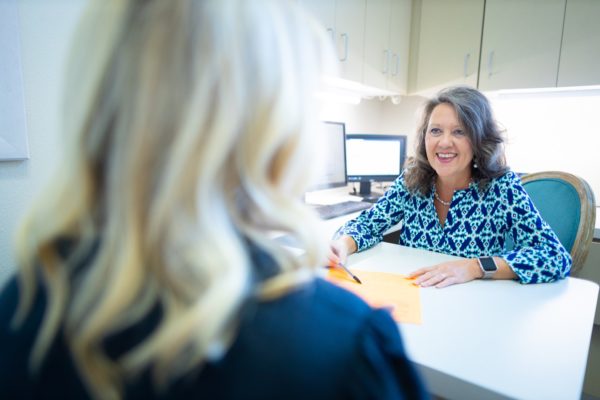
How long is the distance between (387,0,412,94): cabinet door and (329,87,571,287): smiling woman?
1082 millimetres

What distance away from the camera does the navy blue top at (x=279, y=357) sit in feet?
1.01

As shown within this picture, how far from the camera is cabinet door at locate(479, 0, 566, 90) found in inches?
83.1

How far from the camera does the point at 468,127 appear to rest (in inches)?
53.1

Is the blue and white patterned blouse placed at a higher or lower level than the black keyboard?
higher

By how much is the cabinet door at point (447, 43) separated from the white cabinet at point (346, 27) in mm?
681

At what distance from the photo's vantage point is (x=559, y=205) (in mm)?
1410

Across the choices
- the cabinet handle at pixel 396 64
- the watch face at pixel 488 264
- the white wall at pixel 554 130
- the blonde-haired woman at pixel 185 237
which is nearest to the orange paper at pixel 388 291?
the watch face at pixel 488 264

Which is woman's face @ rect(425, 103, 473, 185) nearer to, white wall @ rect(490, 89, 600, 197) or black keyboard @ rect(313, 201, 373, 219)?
black keyboard @ rect(313, 201, 373, 219)

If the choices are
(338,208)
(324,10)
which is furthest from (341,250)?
(324,10)

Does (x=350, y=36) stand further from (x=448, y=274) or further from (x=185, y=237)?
(x=185, y=237)

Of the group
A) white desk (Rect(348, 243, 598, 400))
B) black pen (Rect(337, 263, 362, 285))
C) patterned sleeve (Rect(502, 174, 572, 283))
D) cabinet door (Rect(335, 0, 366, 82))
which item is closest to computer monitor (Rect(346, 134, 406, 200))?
cabinet door (Rect(335, 0, 366, 82))

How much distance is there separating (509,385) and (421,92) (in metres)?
2.38

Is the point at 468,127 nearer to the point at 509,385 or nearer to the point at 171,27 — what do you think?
the point at 509,385

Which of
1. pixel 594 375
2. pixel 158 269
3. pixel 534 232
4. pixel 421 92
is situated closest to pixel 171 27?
pixel 158 269
